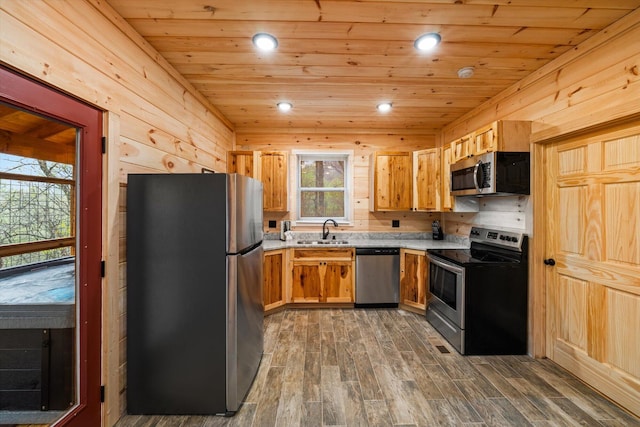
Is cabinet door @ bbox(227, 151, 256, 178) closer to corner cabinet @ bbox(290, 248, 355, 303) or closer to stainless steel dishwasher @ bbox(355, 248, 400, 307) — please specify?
corner cabinet @ bbox(290, 248, 355, 303)

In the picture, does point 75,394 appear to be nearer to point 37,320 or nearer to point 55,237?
point 37,320

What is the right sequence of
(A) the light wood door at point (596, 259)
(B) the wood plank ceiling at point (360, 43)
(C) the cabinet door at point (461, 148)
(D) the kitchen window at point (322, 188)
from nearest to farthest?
(B) the wood plank ceiling at point (360, 43), (A) the light wood door at point (596, 259), (C) the cabinet door at point (461, 148), (D) the kitchen window at point (322, 188)

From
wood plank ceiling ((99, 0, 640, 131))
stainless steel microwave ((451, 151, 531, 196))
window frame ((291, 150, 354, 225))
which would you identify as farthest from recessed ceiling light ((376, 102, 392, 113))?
stainless steel microwave ((451, 151, 531, 196))

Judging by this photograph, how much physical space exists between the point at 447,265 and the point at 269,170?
2.69 meters

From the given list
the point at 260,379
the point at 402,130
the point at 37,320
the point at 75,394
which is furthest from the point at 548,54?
the point at 75,394

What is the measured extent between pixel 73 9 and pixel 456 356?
3.76m

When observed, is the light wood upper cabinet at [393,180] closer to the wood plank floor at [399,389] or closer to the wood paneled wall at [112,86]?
the wood plank floor at [399,389]

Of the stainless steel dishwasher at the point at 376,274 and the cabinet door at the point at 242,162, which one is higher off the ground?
the cabinet door at the point at 242,162

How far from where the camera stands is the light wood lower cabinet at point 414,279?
3.54 metres

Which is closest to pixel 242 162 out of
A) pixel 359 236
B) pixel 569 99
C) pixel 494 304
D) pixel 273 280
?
pixel 273 280

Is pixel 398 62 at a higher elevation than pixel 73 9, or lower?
higher

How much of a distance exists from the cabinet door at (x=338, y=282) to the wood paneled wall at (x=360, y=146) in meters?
0.77

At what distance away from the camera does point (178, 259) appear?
181 cm

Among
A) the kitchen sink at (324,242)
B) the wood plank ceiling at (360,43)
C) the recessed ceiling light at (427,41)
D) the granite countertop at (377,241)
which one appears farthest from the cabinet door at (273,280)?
the recessed ceiling light at (427,41)
